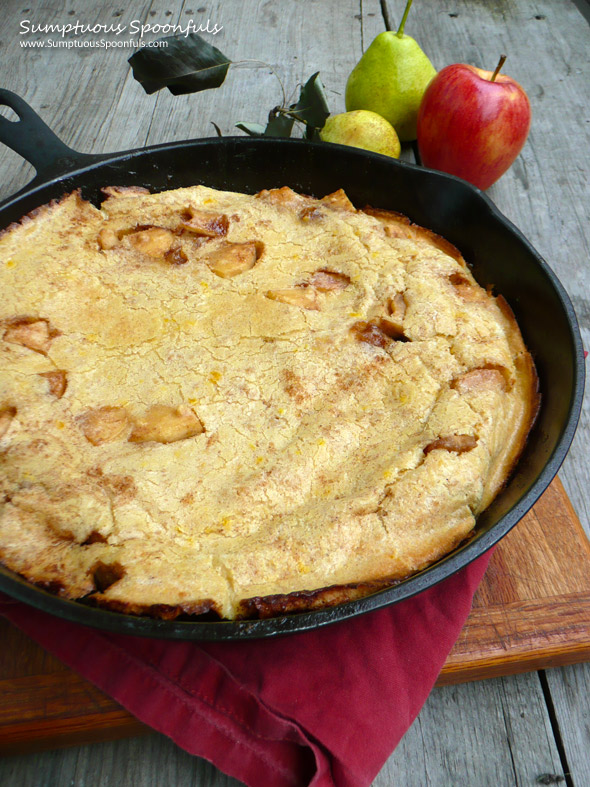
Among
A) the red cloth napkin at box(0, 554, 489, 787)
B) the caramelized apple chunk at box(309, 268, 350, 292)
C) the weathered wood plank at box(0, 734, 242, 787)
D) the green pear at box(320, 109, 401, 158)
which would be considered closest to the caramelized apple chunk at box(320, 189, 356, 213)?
the caramelized apple chunk at box(309, 268, 350, 292)

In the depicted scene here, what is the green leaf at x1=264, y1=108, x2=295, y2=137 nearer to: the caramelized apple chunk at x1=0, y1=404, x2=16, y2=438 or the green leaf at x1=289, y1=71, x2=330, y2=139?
the green leaf at x1=289, y1=71, x2=330, y2=139

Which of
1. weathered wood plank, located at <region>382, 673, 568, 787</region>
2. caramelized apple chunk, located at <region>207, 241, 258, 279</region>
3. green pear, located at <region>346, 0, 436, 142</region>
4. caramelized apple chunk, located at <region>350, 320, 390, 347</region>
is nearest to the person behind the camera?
weathered wood plank, located at <region>382, 673, 568, 787</region>

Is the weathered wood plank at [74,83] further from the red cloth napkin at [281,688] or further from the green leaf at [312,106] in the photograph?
the red cloth napkin at [281,688]

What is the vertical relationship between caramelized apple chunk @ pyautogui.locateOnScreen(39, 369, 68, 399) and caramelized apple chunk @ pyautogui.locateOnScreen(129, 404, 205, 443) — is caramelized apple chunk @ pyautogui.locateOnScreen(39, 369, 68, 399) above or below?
below

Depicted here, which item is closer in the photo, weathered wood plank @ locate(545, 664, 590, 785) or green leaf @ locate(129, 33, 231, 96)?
weathered wood plank @ locate(545, 664, 590, 785)

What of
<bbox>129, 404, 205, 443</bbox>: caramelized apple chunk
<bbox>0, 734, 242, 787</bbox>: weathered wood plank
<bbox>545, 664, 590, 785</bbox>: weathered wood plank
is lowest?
<bbox>0, 734, 242, 787</bbox>: weathered wood plank

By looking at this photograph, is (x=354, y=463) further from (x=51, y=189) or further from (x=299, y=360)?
(x=51, y=189)

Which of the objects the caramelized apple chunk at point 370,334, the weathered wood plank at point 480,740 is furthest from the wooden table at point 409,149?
the caramelized apple chunk at point 370,334

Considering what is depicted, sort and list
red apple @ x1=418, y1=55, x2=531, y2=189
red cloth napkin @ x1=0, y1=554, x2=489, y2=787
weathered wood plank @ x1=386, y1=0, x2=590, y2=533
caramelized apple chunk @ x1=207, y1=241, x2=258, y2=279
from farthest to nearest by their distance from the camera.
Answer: weathered wood plank @ x1=386, y1=0, x2=590, y2=533
red apple @ x1=418, y1=55, x2=531, y2=189
caramelized apple chunk @ x1=207, y1=241, x2=258, y2=279
red cloth napkin @ x1=0, y1=554, x2=489, y2=787
